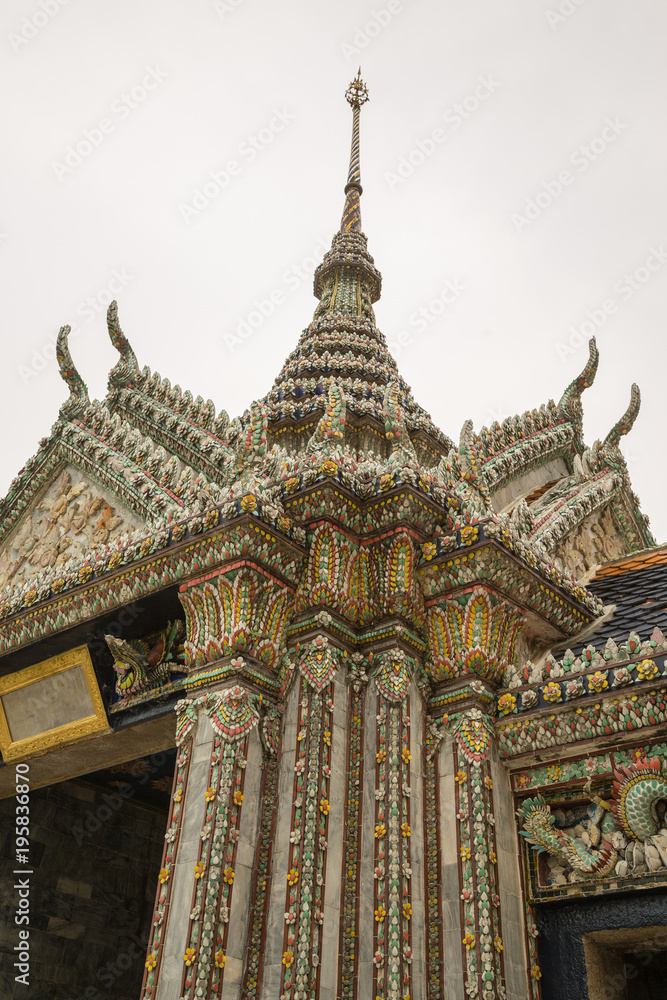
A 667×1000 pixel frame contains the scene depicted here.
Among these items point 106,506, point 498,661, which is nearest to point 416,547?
point 498,661

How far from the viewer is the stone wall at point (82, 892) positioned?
11.8 metres

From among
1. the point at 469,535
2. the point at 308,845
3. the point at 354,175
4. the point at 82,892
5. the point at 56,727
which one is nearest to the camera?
the point at 308,845

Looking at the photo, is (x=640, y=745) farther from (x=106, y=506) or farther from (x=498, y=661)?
(x=106, y=506)

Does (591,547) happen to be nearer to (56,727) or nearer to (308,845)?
(308,845)

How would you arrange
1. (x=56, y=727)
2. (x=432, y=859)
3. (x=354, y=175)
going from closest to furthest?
(x=432, y=859)
(x=56, y=727)
(x=354, y=175)

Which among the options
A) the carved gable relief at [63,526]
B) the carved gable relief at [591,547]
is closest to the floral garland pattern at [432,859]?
the carved gable relief at [591,547]

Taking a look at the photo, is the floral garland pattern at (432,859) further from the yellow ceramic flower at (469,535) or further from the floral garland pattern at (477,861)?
the yellow ceramic flower at (469,535)

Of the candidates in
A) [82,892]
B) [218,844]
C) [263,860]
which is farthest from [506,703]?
[82,892]

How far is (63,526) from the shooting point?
11.2m

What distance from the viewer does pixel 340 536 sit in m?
8.23

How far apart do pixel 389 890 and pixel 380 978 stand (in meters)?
0.60

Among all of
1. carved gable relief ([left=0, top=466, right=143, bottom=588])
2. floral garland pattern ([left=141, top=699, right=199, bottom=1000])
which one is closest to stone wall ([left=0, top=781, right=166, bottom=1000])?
carved gable relief ([left=0, top=466, right=143, bottom=588])

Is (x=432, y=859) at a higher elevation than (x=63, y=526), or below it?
below

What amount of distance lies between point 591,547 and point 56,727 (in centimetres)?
701
